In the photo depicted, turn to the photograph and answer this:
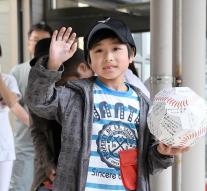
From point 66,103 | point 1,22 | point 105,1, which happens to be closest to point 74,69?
point 66,103

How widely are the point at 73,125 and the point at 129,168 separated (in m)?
0.27

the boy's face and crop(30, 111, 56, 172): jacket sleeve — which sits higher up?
the boy's face

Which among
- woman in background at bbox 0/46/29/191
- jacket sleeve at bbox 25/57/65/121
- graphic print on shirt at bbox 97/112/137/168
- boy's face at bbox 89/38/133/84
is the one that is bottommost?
woman in background at bbox 0/46/29/191

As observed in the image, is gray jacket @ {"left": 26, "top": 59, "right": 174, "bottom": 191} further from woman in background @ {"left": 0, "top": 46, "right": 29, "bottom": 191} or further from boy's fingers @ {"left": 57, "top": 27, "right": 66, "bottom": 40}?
woman in background @ {"left": 0, "top": 46, "right": 29, "bottom": 191}

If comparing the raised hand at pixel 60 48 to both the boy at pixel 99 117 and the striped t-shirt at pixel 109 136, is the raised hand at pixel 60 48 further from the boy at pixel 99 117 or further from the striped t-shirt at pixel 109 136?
the striped t-shirt at pixel 109 136

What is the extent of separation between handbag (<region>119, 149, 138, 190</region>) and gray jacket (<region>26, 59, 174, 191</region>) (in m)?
0.02

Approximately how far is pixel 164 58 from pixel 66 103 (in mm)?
687

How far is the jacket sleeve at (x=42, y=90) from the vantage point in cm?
171

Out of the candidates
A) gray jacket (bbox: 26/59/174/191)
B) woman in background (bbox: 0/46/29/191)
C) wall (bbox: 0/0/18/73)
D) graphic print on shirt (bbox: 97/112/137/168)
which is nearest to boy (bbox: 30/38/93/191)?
gray jacket (bbox: 26/59/174/191)

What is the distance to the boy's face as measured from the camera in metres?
1.85

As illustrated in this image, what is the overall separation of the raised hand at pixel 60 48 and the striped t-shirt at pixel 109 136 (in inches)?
7.6

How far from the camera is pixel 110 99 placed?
1.88 meters

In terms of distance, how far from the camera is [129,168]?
1.87 metres

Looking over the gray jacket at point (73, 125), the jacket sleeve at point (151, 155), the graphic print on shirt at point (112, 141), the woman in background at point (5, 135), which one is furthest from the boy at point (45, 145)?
the woman in background at point (5, 135)
